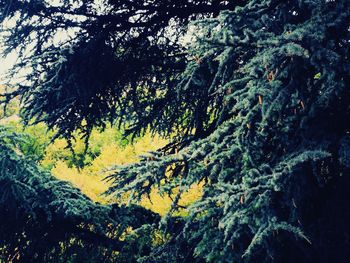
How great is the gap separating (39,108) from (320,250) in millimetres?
2476

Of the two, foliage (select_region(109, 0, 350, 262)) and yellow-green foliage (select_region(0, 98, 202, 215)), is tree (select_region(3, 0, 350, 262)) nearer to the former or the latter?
foliage (select_region(109, 0, 350, 262))

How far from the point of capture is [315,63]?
5.12 ft

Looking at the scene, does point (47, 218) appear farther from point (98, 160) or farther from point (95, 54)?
point (98, 160)

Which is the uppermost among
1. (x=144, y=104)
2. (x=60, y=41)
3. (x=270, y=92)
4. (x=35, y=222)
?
(x=60, y=41)

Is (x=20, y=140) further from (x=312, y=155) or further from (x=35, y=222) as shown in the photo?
(x=312, y=155)

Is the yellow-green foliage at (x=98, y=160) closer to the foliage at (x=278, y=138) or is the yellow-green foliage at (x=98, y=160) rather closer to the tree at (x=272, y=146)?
the tree at (x=272, y=146)

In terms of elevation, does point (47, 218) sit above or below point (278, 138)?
above

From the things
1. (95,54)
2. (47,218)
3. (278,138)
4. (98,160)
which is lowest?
(278,138)

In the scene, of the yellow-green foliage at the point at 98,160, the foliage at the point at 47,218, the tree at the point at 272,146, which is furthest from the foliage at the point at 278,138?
the foliage at the point at 47,218

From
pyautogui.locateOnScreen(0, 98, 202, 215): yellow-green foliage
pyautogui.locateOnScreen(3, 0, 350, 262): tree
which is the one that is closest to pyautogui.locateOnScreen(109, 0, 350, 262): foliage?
pyautogui.locateOnScreen(3, 0, 350, 262): tree

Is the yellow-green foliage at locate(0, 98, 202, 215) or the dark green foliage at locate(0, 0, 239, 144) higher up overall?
the yellow-green foliage at locate(0, 98, 202, 215)

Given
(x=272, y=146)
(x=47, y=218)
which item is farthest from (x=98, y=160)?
(x=272, y=146)

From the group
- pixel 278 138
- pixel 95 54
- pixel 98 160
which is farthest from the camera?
pixel 98 160

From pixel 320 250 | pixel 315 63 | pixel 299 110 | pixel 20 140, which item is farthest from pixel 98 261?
pixel 315 63
